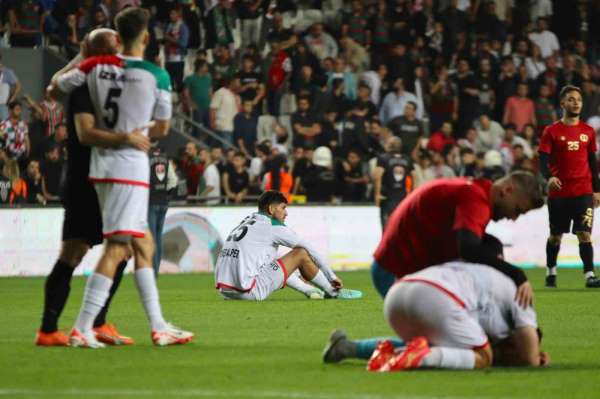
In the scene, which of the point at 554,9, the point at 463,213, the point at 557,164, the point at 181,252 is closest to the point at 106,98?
the point at 463,213

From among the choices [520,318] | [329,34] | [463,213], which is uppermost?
[329,34]

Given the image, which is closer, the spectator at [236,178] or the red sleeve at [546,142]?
the red sleeve at [546,142]

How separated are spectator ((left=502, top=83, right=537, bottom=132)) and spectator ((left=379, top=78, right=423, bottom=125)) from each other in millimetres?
2237

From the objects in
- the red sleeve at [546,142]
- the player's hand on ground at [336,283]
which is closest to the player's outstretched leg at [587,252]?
the red sleeve at [546,142]

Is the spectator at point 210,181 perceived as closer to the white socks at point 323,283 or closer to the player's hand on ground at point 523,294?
the white socks at point 323,283

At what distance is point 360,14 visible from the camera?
1135 inches

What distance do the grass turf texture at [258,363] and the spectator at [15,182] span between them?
7.46 m

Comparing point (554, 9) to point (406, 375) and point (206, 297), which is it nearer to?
point (206, 297)

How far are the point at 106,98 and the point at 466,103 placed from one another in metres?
19.5

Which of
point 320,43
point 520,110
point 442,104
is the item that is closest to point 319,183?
point 320,43

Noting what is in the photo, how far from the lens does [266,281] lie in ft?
50.2

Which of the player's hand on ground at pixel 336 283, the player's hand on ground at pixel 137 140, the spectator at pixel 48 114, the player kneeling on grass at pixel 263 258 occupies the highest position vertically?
the player's hand on ground at pixel 137 140

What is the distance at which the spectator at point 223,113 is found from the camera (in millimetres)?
25984

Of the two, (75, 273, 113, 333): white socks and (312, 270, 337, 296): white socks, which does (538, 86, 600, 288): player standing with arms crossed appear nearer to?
(312, 270, 337, 296): white socks
